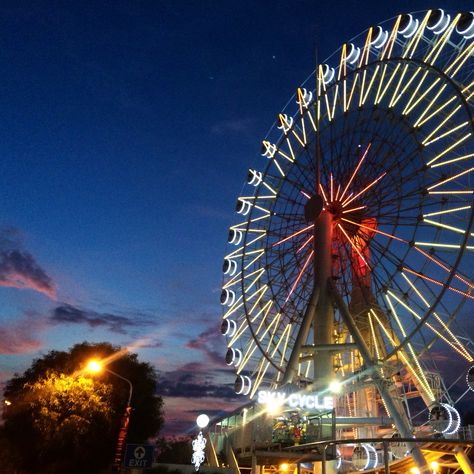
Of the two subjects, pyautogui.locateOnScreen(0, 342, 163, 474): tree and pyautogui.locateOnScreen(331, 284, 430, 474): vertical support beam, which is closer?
pyautogui.locateOnScreen(331, 284, 430, 474): vertical support beam

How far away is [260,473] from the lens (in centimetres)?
3225

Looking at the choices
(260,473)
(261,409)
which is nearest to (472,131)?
(261,409)

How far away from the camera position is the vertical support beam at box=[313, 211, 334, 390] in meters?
30.3

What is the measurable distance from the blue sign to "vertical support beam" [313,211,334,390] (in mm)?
13898

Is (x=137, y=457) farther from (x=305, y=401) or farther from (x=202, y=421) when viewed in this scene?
(x=202, y=421)

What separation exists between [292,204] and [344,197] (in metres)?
4.49

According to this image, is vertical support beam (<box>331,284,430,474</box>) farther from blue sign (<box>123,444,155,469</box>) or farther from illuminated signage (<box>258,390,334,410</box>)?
blue sign (<box>123,444,155,469</box>)

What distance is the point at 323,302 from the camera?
3161 centimetres

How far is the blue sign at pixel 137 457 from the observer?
1719 centimetres

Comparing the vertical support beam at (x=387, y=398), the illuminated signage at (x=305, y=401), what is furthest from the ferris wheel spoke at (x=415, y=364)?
the illuminated signage at (x=305, y=401)

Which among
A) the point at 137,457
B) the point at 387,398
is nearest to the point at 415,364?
the point at 387,398

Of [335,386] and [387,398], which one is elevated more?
[335,386]

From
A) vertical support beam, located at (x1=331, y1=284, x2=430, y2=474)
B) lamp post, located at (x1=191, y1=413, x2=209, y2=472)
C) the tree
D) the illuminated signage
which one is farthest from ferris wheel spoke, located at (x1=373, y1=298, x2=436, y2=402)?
the tree

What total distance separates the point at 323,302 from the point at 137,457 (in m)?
→ 16.6
